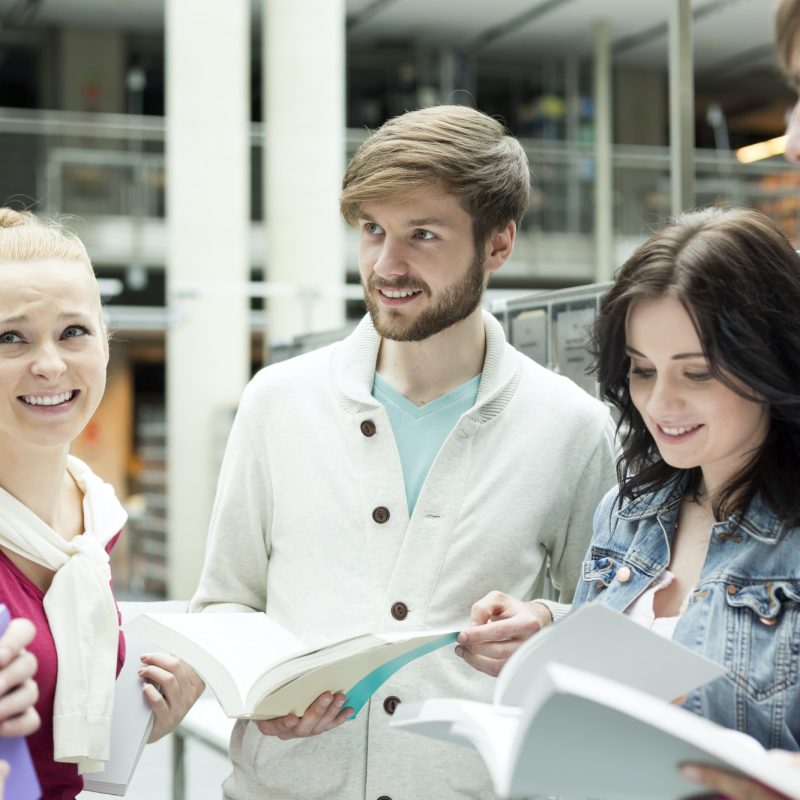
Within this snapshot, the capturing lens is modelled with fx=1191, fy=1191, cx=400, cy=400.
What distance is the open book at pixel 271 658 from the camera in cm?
148

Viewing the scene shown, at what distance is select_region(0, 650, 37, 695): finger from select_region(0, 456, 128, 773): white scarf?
0.21 metres

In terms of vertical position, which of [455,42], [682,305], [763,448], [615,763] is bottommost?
[615,763]

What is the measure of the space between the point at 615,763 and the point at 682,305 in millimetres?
639

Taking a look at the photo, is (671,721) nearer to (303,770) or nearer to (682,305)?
(682,305)

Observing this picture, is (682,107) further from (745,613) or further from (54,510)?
(54,510)

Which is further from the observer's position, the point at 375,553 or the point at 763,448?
the point at 375,553

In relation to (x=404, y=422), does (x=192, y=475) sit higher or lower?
lower

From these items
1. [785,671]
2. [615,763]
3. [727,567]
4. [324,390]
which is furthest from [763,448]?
[324,390]

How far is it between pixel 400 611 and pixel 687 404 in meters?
0.60

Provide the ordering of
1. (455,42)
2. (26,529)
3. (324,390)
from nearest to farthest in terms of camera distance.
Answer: (26,529), (324,390), (455,42)

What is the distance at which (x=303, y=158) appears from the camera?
8.91m

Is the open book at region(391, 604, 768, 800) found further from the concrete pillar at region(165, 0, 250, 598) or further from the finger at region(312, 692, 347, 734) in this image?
the concrete pillar at region(165, 0, 250, 598)

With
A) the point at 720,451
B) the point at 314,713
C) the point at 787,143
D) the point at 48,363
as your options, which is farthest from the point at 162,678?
the point at 787,143

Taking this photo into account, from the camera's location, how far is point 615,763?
1.13m
